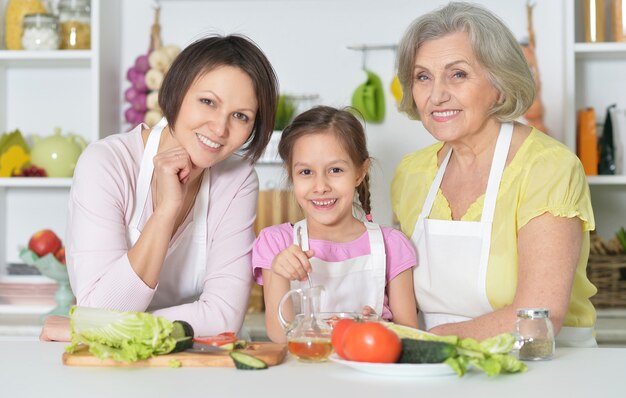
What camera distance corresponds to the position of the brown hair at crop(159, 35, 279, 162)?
6.30 ft

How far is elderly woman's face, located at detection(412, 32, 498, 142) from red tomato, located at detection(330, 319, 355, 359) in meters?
0.72

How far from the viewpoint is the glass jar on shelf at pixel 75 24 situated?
10.6 ft

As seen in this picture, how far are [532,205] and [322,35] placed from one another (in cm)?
174

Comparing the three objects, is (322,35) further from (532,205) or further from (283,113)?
(532,205)

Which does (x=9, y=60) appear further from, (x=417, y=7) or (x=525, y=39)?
(x=525, y=39)

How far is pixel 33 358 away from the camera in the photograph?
1.48 meters

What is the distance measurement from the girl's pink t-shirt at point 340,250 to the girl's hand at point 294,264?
0.68ft

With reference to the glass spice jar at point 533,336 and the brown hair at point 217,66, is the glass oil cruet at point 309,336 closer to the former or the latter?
the glass spice jar at point 533,336

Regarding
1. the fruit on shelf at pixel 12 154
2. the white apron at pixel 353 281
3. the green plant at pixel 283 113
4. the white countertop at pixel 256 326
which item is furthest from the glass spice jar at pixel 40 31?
the white apron at pixel 353 281

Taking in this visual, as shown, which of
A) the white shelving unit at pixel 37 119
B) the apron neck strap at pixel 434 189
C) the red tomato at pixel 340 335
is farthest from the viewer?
the white shelving unit at pixel 37 119

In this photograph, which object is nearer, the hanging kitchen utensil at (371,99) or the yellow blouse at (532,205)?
the yellow blouse at (532,205)

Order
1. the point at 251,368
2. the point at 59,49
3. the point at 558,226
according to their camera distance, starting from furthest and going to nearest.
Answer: the point at 59,49 → the point at 558,226 → the point at 251,368

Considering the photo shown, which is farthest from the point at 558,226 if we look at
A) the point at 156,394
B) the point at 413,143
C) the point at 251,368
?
the point at 413,143

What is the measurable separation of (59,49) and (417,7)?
4.41ft
